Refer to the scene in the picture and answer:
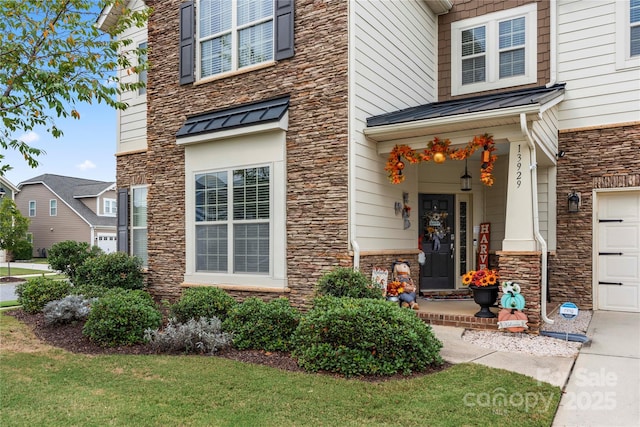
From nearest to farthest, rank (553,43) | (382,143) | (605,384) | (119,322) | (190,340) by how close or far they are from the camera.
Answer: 1. (605,384)
2. (190,340)
3. (119,322)
4. (382,143)
5. (553,43)

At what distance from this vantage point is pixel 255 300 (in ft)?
21.1

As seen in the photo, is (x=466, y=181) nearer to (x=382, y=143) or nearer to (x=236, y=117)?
(x=382, y=143)

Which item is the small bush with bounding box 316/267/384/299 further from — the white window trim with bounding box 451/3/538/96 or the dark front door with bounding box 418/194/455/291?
the white window trim with bounding box 451/3/538/96

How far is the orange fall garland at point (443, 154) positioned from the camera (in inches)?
268

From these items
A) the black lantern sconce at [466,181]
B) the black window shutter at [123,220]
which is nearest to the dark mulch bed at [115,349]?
the black window shutter at [123,220]

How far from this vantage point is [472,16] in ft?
32.4

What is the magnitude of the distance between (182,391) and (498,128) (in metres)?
5.43

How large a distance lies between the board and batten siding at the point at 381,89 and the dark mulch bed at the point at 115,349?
2.41 metres

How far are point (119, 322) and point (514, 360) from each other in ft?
16.7

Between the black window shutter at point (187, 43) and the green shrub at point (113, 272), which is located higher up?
the black window shutter at point (187, 43)

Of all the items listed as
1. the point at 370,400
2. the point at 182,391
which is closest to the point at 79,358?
the point at 182,391

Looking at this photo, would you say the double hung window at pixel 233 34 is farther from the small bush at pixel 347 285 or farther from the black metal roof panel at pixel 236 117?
the small bush at pixel 347 285

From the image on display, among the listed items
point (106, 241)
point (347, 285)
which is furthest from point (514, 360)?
point (106, 241)

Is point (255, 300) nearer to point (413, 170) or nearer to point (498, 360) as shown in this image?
point (498, 360)
